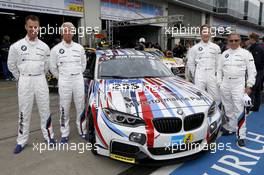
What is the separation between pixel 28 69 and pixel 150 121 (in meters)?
1.97

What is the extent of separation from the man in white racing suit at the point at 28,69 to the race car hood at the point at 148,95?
92cm

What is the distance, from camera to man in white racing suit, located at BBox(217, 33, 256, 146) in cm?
412

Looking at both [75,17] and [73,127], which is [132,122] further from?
[75,17]

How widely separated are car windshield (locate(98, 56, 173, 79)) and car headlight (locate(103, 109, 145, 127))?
122cm

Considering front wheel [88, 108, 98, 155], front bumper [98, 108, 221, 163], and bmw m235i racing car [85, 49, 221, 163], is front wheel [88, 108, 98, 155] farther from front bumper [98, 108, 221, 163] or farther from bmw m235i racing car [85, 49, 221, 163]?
front bumper [98, 108, 221, 163]

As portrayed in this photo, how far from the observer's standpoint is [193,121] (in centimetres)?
322

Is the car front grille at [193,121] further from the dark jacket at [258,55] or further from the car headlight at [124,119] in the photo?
the dark jacket at [258,55]

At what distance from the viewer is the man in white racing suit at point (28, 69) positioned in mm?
3805

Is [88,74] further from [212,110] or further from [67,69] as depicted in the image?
[212,110]

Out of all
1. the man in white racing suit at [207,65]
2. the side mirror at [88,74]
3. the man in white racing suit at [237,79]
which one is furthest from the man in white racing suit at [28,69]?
the man in white racing suit at [237,79]

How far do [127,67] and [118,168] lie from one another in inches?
71.3
